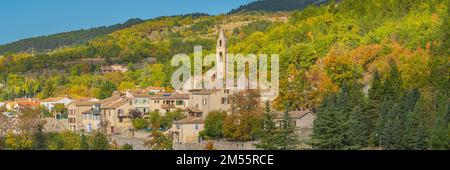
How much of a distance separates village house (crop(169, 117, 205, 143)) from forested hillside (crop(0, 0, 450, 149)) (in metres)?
5.07

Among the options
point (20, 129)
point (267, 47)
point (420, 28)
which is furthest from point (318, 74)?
point (20, 129)

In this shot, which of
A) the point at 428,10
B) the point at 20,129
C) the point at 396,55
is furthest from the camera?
the point at 428,10

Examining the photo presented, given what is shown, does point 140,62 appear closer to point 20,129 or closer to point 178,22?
point 178,22

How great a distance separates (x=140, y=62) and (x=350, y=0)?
52.9 m

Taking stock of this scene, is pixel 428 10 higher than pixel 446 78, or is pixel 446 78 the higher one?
pixel 428 10

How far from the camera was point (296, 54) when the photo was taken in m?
59.0

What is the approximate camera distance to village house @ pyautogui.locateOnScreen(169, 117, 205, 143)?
2009 inches

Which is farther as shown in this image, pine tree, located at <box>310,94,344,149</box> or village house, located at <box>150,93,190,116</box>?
village house, located at <box>150,93,190,116</box>

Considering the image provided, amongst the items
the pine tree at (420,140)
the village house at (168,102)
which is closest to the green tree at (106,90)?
the village house at (168,102)

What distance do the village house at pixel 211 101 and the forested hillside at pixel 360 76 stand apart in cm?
405

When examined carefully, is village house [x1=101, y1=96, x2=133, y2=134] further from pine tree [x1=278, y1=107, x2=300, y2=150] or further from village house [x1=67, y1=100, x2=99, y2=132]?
pine tree [x1=278, y1=107, x2=300, y2=150]

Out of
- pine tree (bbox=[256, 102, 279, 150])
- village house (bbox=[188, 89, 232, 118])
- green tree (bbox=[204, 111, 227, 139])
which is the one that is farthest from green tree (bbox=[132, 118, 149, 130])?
pine tree (bbox=[256, 102, 279, 150])

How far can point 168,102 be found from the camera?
194 feet

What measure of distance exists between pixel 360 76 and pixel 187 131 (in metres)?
11.7
